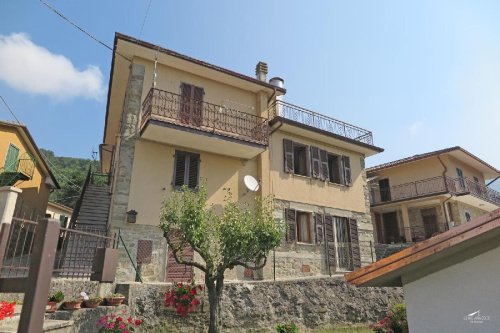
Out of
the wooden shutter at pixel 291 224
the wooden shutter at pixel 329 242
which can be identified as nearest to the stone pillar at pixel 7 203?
the wooden shutter at pixel 291 224

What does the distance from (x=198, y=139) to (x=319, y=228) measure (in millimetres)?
6538

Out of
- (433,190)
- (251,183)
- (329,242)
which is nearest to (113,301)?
(251,183)

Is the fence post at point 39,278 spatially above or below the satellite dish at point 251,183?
below

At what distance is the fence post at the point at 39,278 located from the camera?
11.4 ft

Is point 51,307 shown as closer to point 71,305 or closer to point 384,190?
point 71,305

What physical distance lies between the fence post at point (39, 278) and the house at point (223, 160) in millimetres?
6757

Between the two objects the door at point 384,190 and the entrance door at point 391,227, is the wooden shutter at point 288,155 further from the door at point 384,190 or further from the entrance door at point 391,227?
the entrance door at point 391,227

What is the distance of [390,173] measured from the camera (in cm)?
2409

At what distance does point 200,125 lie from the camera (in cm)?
1309

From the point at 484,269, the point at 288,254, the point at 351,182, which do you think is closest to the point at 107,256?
the point at 484,269

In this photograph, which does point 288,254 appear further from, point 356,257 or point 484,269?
point 484,269

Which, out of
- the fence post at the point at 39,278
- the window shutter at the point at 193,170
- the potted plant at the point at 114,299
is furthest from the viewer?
the window shutter at the point at 193,170

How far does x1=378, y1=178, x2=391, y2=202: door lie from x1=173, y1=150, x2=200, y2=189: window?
15.6 meters

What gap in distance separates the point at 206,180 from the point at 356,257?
787 cm
